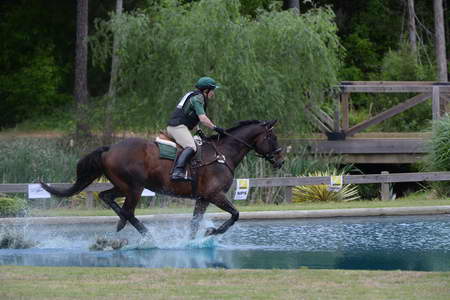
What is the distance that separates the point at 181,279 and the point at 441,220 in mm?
8697

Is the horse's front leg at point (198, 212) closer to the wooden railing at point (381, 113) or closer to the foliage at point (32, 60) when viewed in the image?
the wooden railing at point (381, 113)

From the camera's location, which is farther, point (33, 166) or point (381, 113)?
point (381, 113)

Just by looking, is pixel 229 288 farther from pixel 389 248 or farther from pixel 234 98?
pixel 234 98

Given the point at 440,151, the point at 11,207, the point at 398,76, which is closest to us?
the point at 11,207

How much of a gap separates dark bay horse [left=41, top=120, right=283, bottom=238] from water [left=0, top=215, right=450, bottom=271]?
571 millimetres

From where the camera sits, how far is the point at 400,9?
141 feet

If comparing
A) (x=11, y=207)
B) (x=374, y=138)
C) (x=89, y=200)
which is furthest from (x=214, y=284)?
(x=374, y=138)

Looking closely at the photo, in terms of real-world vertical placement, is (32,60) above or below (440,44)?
below

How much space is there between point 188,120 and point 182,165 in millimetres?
812

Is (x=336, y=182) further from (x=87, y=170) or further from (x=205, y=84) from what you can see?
(x=87, y=170)

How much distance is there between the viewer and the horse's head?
52.1 feet

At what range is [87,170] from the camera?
1564 centimetres

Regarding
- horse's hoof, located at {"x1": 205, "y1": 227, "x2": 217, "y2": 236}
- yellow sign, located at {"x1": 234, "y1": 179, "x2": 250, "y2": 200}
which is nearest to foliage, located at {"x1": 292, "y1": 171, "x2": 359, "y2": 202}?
yellow sign, located at {"x1": 234, "y1": 179, "x2": 250, "y2": 200}

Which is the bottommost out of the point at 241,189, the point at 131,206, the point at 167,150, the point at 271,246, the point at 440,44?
the point at 271,246
